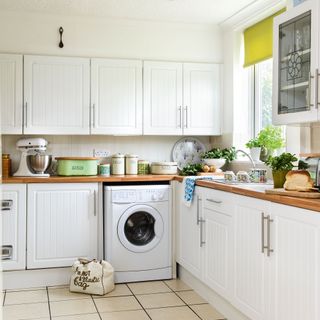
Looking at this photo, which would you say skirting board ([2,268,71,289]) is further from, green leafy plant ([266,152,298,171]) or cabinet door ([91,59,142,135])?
green leafy plant ([266,152,298,171])

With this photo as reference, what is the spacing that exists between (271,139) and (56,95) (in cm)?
193

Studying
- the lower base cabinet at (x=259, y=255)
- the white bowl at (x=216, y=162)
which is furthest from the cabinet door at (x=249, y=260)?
the white bowl at (x=216, y=162)

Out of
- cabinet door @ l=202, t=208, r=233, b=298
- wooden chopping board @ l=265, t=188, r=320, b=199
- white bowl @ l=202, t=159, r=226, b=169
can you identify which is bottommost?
cabinet door @ l=202, t=208, r=233, b=298

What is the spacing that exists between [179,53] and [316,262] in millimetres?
3018

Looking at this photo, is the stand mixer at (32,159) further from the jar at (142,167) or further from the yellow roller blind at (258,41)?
the yellow roller blind at (258,41)

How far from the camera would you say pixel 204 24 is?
4738 millimetres

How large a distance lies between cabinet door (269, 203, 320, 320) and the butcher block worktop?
0.04 m

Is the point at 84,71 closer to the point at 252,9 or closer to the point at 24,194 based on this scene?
the point at 24,194

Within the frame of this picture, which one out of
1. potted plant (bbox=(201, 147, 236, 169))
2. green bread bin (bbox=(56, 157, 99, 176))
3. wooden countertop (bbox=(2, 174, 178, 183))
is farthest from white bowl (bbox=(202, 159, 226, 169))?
green bread bin (bbox=(56, 157, 99, 176))

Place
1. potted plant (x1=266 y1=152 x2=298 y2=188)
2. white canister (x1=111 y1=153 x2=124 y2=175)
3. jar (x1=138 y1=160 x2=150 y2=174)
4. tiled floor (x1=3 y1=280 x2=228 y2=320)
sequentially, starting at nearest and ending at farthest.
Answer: potted plant (x1=266 y1=152 x2=298 y2=188) < tiled floor (x1=3 y1=280 x2=228 y2=320) < white canister (x1=111 y1=153 x2=124 y2=175) < jar (x1=138 y1=160 x2=150 y2=174)

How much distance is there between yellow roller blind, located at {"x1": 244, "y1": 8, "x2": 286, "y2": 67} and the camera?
413 cm

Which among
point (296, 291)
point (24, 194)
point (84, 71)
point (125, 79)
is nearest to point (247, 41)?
point (125, 79)

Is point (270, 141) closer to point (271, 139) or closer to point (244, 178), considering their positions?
point (271, 139)

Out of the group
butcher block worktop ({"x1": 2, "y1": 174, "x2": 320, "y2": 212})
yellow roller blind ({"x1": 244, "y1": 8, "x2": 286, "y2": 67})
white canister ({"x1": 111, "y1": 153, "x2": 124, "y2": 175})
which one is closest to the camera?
butcher block worktop ({"x1": 2, "y1": 174, "x2": 320, "y2": 212})
